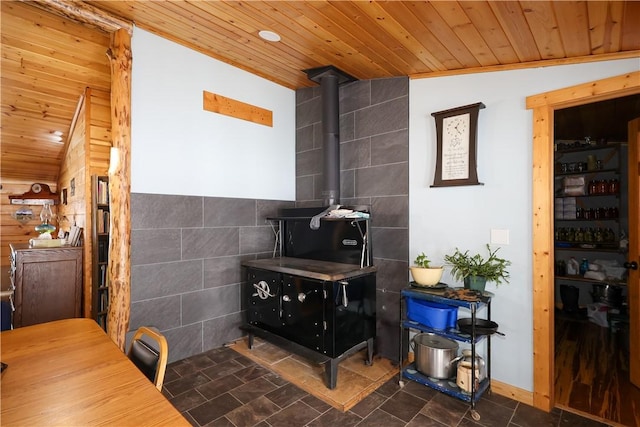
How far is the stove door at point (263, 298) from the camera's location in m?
2.58

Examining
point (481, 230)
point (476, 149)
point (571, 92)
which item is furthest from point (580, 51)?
point (481, 230)

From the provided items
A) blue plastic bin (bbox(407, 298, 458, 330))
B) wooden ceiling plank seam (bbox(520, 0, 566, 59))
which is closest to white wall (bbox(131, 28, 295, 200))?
blue plastic bin (bbox(407, 298, 458, 330))

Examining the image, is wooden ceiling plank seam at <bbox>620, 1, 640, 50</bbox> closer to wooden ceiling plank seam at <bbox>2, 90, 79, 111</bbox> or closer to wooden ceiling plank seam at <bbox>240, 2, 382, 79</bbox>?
wooden ceiling plank seam at <bbox>240, 2, 382, 79</bbox>

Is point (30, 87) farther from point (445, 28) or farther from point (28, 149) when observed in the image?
point (445, 28)

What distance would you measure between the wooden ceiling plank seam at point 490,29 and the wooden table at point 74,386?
6.77ft

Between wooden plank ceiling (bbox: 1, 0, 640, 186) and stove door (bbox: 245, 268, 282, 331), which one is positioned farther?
stove door (bbox: 245, 268, 282, 331)

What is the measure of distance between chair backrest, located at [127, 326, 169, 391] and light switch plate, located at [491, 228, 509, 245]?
2.08 m

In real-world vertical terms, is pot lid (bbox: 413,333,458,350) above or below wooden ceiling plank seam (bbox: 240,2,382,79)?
below

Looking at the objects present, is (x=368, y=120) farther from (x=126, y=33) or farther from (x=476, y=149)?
(x=126, y=33)

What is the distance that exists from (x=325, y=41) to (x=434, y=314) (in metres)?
2.02

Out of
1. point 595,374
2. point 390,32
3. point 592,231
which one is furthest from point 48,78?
point 592,231

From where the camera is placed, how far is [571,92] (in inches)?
76.5

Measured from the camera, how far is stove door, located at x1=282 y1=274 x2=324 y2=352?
227cm

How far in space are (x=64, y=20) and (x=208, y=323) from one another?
8.22 feet
